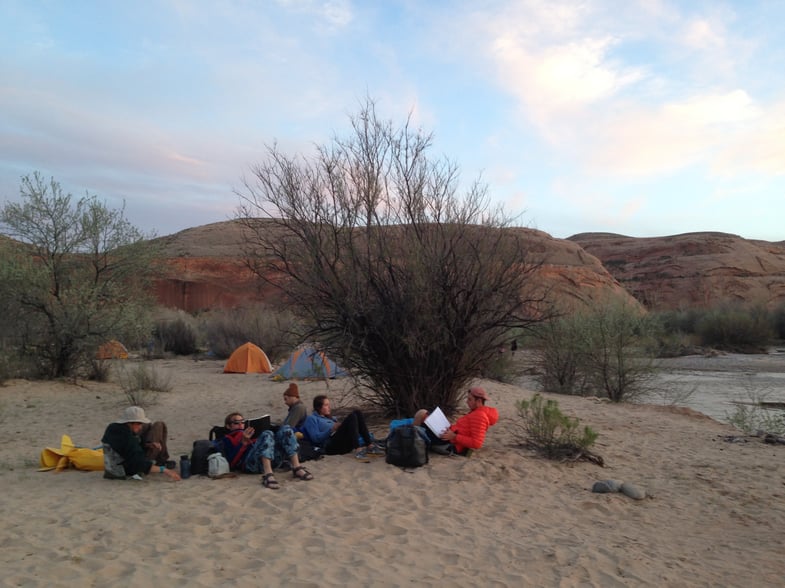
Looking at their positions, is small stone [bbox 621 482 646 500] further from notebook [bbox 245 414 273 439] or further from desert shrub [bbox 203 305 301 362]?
desert shrub [bbox 203 305 301 362]

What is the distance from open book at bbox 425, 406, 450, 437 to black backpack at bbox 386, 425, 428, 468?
1.06 ft

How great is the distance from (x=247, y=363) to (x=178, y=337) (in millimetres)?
7829

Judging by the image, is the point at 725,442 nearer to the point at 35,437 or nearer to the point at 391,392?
the point at 391,392

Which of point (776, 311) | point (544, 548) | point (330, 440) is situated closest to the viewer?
point (544, 548)

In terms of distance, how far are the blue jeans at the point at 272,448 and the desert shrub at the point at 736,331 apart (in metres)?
32.1

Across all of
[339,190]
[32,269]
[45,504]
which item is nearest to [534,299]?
[339,190]

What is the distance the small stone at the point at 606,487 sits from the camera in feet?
21.3

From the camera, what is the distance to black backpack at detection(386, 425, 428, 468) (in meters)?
7.12

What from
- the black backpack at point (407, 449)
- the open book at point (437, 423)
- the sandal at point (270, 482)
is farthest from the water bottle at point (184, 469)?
the open book at point (437, 423)

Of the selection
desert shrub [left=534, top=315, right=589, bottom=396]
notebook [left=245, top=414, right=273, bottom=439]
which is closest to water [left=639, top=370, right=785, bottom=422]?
desert shrub [left=534, top=315, right=589, bottom=396]

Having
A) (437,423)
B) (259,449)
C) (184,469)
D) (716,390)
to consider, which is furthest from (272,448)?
(716,390)

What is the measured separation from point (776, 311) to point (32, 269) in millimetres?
38306

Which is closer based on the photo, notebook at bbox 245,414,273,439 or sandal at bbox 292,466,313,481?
sandal at bbox 292,466,313,481

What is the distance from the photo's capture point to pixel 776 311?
121 feet
